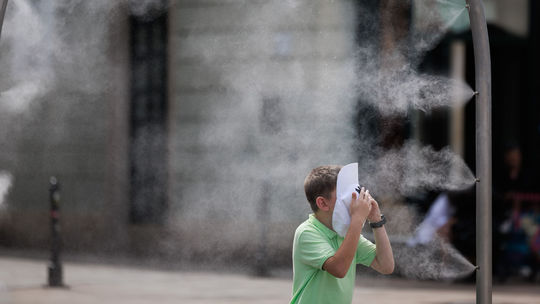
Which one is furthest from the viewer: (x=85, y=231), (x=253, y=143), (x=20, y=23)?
(x=85, y=231)

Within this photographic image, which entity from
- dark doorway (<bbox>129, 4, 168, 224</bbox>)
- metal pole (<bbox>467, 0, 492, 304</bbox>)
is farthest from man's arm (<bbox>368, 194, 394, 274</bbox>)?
dark doorway (<bbox>129, 4, 168, 224</bbox>)

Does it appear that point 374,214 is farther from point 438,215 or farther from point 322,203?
point 438,215

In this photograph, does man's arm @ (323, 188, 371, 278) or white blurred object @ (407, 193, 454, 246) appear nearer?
man's arm @ (323, 188, 371, 278)

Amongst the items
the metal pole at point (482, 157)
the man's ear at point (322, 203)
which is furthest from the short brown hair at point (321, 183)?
the metal pole at point (482, 157)

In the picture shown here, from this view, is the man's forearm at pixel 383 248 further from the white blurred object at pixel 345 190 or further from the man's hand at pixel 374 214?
the white blurred object at pixel 345 190

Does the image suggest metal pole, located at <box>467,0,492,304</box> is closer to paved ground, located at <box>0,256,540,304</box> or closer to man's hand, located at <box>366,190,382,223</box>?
man's hand, located at <box>366,190,382,223</box>

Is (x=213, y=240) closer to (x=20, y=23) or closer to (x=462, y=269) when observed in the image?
(x=20, y=23)

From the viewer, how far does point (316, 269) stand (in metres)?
2.87

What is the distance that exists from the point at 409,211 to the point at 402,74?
487 cm

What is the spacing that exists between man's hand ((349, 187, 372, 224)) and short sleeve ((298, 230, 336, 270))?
15 cm

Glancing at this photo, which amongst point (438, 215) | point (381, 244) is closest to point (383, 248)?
point (381, 244)

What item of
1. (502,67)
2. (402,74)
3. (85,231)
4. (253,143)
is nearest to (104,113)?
(85,231)

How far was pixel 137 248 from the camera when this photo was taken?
34.3ft

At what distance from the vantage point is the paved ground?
7.01 meters
